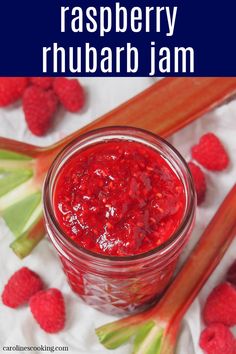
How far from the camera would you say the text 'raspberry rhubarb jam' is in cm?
152

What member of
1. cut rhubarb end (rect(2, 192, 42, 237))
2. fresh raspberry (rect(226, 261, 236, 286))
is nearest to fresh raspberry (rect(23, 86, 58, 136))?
cut rhubarb end (rect(2, 192, 42, 237))

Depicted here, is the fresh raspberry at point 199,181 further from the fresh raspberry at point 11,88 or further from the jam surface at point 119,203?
the fresh raspberry at point 11,88

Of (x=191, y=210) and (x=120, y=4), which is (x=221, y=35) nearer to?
(x=120, y=4)

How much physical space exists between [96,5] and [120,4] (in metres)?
0.06

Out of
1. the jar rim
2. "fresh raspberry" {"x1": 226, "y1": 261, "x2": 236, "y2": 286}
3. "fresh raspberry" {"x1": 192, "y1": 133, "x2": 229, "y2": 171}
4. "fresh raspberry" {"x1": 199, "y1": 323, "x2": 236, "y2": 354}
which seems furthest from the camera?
"fresh raspberry" {"x1": 192, "y1": 133, "x2": 229, "y2": 171}

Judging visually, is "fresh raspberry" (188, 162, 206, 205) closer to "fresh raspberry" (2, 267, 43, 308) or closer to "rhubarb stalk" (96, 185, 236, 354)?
"rhubarb stalk" (96, 185, 236, 354)

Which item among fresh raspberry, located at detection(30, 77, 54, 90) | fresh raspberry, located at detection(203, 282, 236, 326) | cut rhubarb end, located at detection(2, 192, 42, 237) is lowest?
fresh raspberry, located at detection(203, 282, 236, 326)

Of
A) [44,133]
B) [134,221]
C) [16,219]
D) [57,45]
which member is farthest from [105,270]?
[57,45]

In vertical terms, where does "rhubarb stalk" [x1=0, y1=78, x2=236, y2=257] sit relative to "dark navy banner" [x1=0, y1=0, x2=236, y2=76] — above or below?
below

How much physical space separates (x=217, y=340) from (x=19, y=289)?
0.46m

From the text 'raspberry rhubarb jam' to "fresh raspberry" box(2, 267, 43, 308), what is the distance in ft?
0.49

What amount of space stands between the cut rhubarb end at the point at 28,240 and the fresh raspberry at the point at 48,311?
0.11m

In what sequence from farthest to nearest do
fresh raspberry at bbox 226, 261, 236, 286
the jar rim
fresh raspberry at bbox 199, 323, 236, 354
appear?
fresh raspberry at bbox 226, 261, 236, 286 < fresh raspberry at bbox 199, 323, 236, 354 < the jar rim

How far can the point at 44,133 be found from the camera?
198 centimetres
